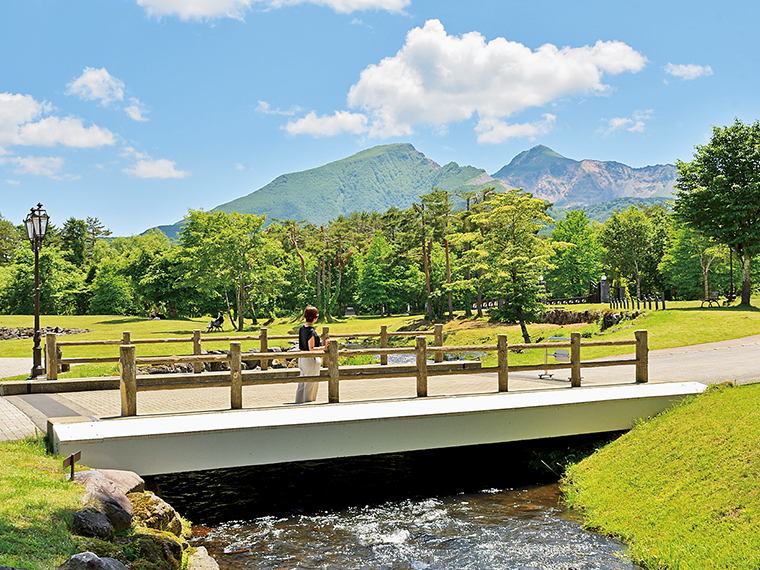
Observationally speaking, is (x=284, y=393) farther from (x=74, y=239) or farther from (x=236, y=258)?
(x=74, y=239)

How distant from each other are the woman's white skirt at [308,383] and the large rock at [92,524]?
14.1 ft

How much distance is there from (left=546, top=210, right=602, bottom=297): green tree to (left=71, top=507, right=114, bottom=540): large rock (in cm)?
5795

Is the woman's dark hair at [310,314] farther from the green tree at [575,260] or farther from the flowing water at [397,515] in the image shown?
the green tree at [575,260]

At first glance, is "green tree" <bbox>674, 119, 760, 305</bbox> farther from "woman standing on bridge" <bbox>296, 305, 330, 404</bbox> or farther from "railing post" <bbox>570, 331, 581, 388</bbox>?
"woman standing on bridge" <bbox>296, 305, 330, 404</bbox>

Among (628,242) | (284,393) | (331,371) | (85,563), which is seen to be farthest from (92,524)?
(628,242)

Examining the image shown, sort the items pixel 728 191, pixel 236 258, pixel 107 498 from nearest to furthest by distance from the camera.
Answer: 1. pixel 107 498
2. pixel 728 191
3. pixel 236 258

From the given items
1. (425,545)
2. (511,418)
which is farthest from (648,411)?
(425,545)

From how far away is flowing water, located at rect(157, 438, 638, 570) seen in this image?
7.29 metres

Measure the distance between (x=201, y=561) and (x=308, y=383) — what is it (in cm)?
363

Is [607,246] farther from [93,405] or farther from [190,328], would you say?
[93,405]

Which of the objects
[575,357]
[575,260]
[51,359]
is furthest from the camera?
[575,260]

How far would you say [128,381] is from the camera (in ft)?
29.4

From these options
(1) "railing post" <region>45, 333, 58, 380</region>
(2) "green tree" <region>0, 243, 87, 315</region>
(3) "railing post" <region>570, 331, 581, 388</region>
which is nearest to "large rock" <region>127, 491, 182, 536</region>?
(1) "railing post" <region>45, 333, 58, 380</region>


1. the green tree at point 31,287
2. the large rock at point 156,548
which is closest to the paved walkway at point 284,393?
the large rock at point 156,548
